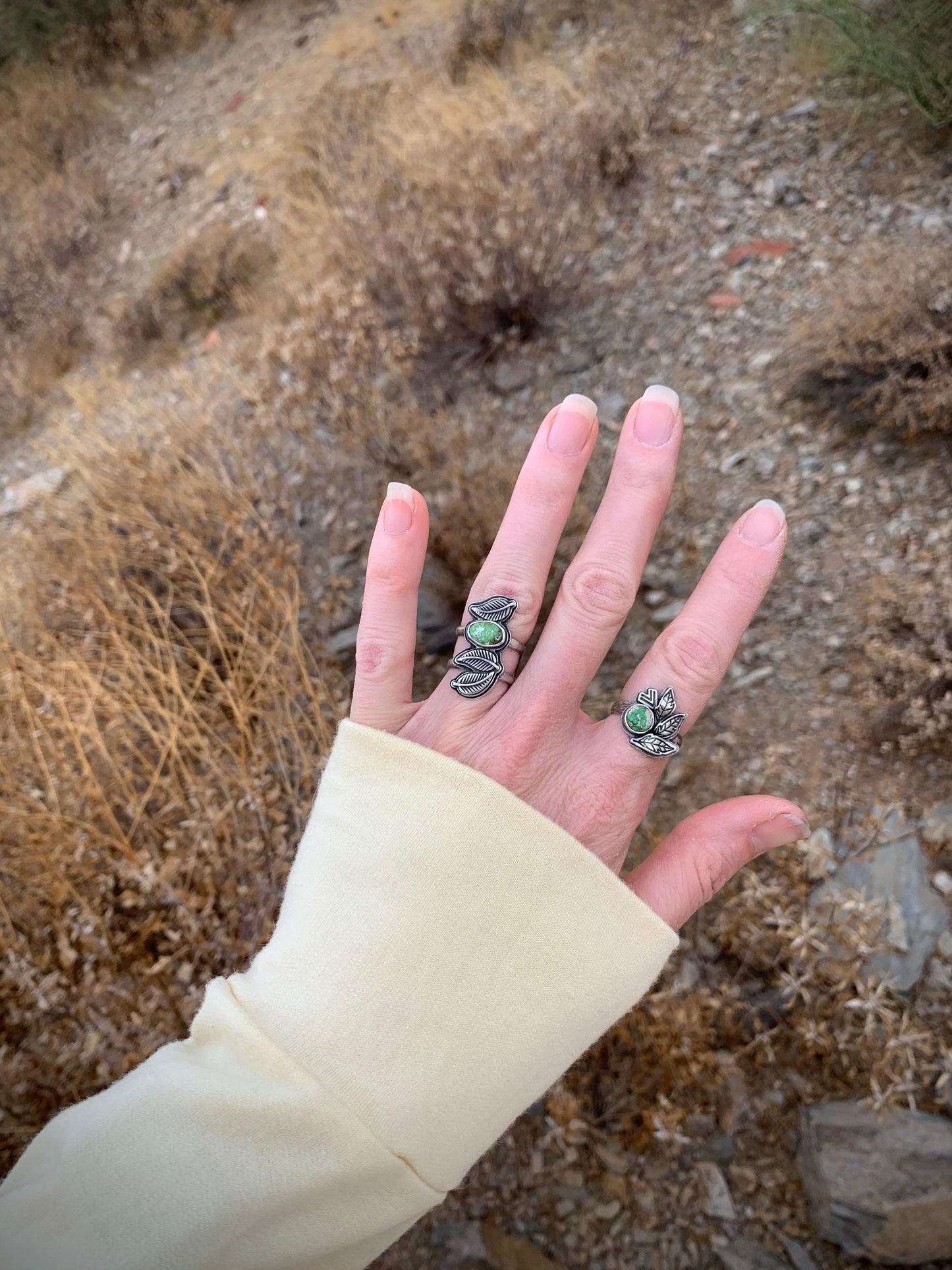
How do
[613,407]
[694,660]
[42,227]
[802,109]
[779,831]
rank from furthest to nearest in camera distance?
[42,227], [802,109], [613,407], [694,660], [779,831]

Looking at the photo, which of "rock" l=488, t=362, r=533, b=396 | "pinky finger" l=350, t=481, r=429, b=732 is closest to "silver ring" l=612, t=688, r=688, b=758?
"pinky finger" l=350, t=481, r=429, b=732

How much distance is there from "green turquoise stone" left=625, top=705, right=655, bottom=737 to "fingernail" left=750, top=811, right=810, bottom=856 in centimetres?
25

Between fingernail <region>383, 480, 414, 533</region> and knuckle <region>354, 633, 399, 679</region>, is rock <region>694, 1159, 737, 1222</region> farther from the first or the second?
fingernail <region>383, 480, 414, 533</region>

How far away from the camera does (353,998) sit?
1.17 meters

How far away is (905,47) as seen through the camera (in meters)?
3.14

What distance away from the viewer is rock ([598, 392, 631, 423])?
9.82 ft

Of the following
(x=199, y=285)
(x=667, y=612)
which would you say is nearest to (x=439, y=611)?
(x=667, y=612)

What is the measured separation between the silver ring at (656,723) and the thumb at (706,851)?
0.45 ft

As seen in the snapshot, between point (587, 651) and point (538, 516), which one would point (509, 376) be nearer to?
point (538, 516)

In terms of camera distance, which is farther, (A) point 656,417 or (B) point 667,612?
(B) point 667,612

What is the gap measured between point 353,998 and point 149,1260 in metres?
0.41

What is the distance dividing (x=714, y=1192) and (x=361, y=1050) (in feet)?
3.87

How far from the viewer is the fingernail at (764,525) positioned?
4.85ft

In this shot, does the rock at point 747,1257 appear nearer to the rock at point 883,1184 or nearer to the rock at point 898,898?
the rock at point 883,1184
